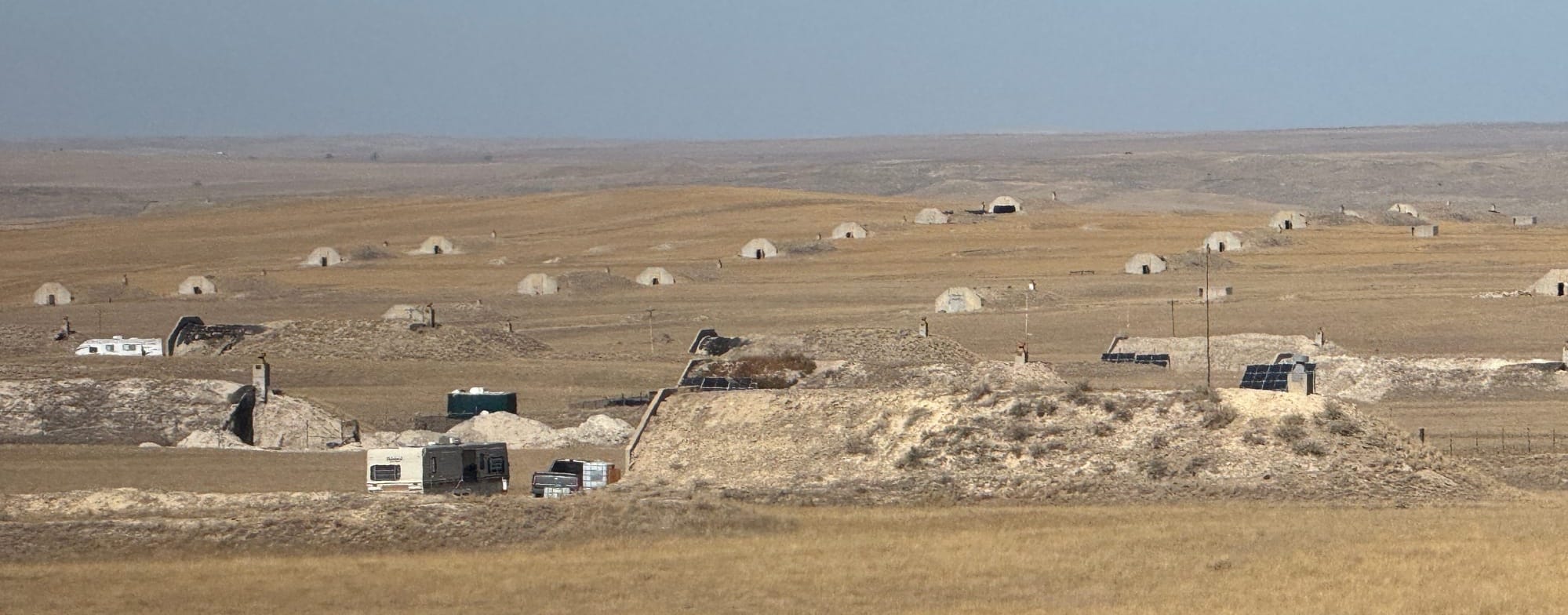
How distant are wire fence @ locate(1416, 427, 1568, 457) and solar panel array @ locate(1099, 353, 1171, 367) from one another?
9.69 meters

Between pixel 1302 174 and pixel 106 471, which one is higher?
pixel 1302 174

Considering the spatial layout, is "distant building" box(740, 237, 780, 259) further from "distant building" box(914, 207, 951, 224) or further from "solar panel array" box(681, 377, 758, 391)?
"solar panel array" box(681, 377, 758, 391)

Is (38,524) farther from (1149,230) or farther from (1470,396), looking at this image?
(1149,230)

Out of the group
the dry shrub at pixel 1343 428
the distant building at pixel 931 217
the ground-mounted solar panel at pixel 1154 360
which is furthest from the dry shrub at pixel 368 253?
the dry shrub at pixel 1343 428

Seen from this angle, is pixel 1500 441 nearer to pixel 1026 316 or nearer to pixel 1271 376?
pixel 1271 376

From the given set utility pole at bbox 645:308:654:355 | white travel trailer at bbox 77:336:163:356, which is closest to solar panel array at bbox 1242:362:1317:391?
utility pole at bbox 645:308:654:355

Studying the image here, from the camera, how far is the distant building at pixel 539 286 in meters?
70.9

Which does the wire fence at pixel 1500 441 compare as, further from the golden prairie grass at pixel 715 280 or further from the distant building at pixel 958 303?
the distant building at pixel 958 303

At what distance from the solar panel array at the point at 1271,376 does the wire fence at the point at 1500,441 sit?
2450 mm

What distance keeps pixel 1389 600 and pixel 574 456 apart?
56.8ft

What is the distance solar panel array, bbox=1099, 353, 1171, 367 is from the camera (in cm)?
4481

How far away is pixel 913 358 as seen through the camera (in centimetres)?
4416

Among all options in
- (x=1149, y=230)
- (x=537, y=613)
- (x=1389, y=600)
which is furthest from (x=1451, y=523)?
(x=1149, y=230)

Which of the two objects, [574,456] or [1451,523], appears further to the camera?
[574,456]
